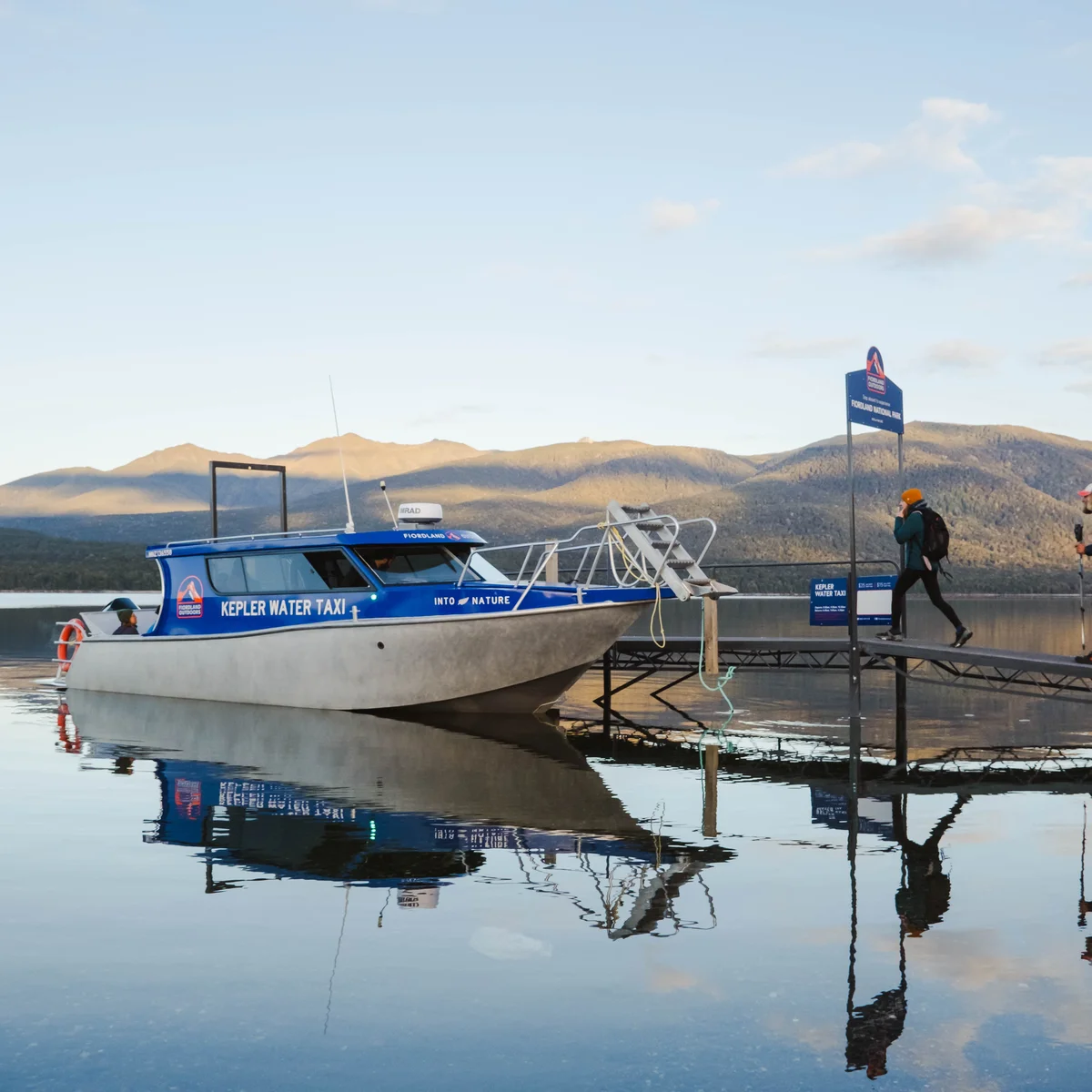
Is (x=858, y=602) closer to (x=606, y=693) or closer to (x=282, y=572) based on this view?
(x=606, y=693)

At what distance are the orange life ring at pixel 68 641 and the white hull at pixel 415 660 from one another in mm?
3395

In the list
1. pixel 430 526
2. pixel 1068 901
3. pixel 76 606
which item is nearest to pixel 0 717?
pixel 430 526

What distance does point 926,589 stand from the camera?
45.8ft

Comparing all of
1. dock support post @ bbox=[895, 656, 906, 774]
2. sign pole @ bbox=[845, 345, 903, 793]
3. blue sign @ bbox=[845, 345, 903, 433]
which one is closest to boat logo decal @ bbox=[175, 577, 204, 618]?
sign pole @ bbox=[845, 345, 903, 793]

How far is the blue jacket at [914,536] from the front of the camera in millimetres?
14461

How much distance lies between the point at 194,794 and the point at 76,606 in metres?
53.4

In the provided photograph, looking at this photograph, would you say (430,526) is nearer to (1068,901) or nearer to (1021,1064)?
(1068,901)

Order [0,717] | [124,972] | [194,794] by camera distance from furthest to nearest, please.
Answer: [0,717] < [194,794] < [124,972]

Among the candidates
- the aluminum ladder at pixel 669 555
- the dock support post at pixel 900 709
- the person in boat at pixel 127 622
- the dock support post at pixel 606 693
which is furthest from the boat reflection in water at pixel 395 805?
the dock support post at pixel 900 709

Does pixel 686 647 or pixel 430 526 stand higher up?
pixel 430 526

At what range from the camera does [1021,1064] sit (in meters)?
5.10

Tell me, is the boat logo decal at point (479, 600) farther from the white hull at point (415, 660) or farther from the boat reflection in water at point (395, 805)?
the boat reflection in water at point (395, 805)

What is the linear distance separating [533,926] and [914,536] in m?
8.93

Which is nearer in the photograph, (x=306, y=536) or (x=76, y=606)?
(x=306, y=536)
